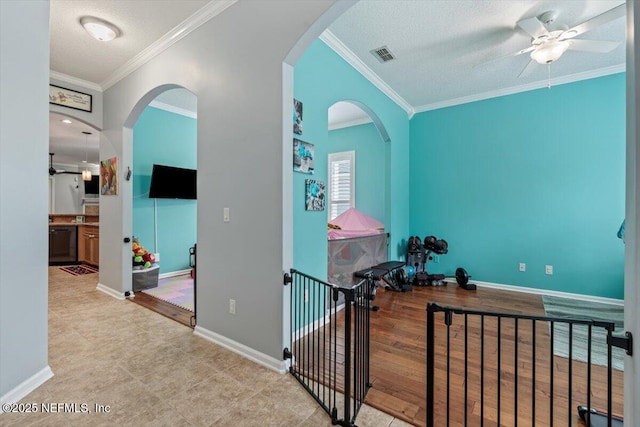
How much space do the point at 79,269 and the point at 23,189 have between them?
5042mm

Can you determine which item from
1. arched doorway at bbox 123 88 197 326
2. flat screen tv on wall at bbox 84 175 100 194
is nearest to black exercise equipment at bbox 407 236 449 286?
arched doorway at bbox 123 88 197 326

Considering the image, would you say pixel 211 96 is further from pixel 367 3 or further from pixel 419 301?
pixel 419 301

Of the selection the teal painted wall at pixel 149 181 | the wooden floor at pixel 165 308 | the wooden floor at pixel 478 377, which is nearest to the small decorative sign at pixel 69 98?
the teal painted wall at pixel 149 181

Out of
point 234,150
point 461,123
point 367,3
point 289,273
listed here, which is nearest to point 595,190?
point 461,123

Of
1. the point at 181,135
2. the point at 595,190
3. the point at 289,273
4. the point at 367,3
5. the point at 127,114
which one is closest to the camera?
the point at 289,273

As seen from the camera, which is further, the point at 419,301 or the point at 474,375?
the point at 419,301

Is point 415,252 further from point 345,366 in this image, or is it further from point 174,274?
point 174,274

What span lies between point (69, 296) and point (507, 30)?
6186 millimetres

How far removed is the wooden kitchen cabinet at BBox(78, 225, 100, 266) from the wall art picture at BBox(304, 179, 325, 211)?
5.31 m

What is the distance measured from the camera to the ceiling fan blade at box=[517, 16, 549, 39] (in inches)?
101

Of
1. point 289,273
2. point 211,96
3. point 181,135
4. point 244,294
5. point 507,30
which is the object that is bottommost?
point 244,294

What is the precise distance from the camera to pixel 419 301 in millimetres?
3834

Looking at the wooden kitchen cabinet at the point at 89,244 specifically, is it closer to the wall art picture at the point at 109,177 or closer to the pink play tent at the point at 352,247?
the wall art picture at the point at 109,177

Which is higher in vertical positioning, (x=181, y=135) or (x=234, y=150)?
(x=181, y=135)
